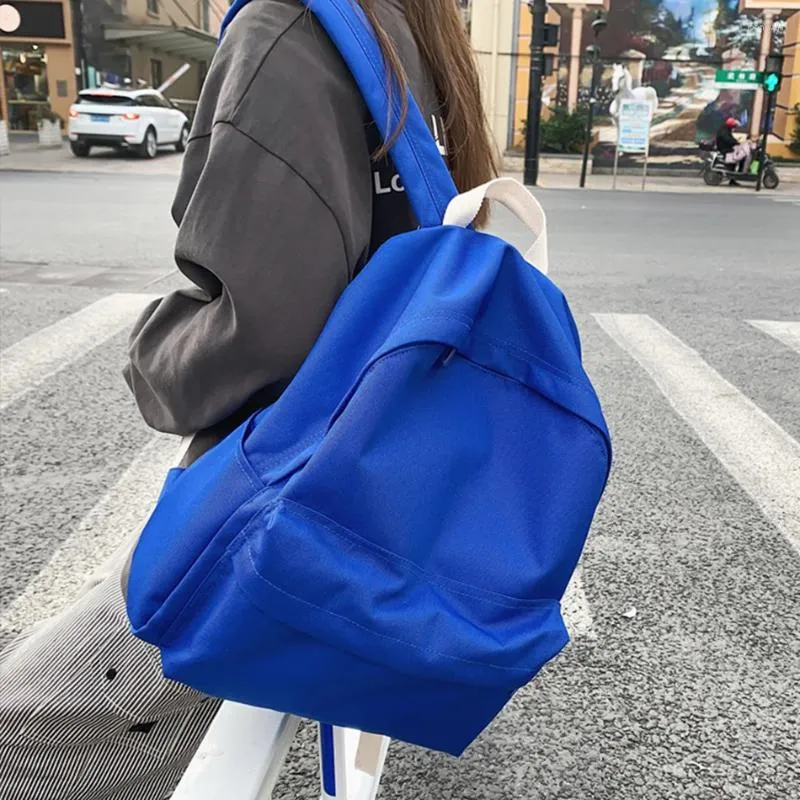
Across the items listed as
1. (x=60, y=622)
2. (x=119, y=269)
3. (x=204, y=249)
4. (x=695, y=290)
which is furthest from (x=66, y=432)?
(x=695, y=290)

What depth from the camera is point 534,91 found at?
65.7 ft

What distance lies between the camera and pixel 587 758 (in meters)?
2.14

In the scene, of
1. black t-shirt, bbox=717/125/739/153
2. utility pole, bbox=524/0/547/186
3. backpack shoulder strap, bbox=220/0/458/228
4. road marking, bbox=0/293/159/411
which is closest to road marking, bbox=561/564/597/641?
backpack shoulder strap, bbox=220/0/458/228

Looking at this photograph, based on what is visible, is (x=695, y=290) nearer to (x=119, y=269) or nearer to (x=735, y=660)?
(x=119, y=269)

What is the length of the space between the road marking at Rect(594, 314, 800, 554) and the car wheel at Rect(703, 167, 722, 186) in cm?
1726

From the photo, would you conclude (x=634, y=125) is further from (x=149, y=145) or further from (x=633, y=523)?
(x=633, y=523)

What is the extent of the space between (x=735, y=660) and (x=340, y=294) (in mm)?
1834

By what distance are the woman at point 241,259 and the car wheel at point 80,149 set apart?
21.8 m

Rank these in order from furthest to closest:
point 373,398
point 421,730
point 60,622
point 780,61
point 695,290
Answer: point 780,61 < point 695,290 < point 60,622 < point 421,730 < point 373,398

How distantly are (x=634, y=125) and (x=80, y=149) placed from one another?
41.2ft

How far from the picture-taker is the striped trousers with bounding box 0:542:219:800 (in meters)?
1.40

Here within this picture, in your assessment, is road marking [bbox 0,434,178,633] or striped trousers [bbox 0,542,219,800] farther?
road marking [bbox 0,434,178,633]

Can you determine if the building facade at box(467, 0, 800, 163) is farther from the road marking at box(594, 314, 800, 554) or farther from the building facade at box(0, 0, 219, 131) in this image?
the road marking at box(594, 314, 800, 554)

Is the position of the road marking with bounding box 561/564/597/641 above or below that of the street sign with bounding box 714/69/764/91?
below
